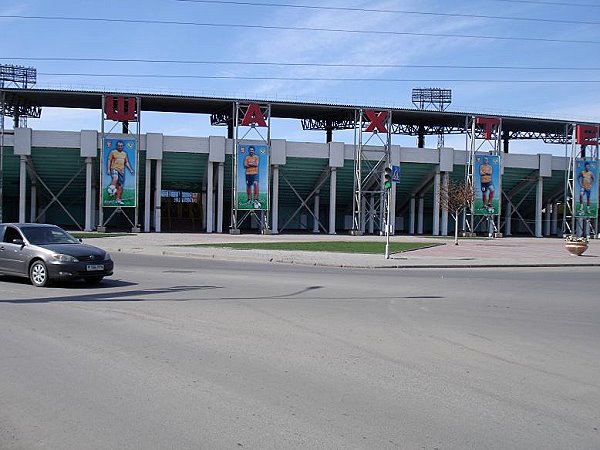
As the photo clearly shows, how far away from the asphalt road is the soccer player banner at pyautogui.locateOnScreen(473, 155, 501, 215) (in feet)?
143

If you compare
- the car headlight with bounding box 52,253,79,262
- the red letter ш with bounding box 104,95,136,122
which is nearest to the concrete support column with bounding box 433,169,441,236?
the red letter ш with bounding box 104,95,136,122

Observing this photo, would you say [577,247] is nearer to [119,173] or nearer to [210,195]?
[210,195]

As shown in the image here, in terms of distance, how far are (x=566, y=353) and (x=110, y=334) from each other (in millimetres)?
6394

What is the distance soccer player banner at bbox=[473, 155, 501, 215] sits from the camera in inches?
2169

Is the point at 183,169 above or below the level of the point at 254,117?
below

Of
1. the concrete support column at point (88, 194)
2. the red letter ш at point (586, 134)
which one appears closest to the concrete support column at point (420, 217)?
the red letter ш at point (586, 134)

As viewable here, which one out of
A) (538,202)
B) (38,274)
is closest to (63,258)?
(38,274)

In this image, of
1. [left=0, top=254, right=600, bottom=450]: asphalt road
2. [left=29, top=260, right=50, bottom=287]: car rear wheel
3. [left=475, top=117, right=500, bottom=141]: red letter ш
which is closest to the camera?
[left=0, top=254, right=600, bottom=450]: asphalt road

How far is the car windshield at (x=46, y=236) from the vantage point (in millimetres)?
14203

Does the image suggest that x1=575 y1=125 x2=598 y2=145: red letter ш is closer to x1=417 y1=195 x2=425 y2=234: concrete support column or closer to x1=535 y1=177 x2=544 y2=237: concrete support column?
x1=535 y1=177 x2=544 y2=237: concrete support column

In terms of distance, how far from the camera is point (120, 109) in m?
47.2

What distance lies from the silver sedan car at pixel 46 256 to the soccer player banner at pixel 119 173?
33202 millimetres

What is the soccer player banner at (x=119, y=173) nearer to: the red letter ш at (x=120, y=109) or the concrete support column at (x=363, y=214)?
the red letter ш at (x=120, y=109)

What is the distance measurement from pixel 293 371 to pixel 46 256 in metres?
8.99
